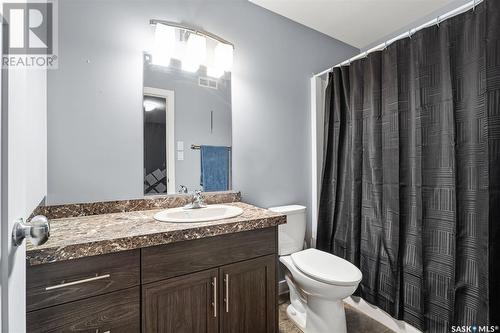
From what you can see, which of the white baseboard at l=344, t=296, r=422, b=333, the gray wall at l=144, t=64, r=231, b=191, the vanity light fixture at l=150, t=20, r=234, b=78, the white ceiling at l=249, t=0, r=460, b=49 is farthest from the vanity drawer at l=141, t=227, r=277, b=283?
the white ceiling at l=249, t=0, r=460, b=49

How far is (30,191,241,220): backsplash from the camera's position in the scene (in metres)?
1.30

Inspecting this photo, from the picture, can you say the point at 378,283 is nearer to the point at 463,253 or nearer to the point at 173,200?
the point at 463,253

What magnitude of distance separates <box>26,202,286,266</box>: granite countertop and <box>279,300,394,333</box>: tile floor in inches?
36.3

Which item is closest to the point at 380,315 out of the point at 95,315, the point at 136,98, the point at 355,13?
the point at 95,315

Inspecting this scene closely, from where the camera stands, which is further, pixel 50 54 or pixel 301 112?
pixel 301 112

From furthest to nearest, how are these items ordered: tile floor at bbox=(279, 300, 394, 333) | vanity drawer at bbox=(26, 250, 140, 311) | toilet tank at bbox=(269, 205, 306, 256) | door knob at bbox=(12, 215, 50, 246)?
1. toilet tank at bbox=(269, 205, 306, 256)
2. tile floor at bbox=(279, 300, 394, 333)
3. vanity drawer at bbox=(26, 250, 140, 311)
4. door knob at bbox=(12, 215, 50, 246)

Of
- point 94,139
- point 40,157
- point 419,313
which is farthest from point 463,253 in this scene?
point 40,157

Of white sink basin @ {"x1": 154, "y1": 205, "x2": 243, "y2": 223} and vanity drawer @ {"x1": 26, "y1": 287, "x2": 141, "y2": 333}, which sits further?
white sink basin @ {"x1": 154, "y1": 205, "x2": 243, "y2": 223}

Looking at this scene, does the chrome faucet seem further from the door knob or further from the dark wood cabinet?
the door knob

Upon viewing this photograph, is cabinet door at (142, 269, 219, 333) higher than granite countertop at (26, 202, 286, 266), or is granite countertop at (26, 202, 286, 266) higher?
granite countertop at (26, 202, 286, 266)

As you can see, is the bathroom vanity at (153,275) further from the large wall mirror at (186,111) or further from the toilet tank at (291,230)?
the toilet tank at (291,230)

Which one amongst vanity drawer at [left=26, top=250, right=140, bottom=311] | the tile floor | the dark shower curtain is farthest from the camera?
the tile floor

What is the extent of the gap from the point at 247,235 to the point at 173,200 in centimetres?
62

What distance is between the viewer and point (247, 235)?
1285 mm
